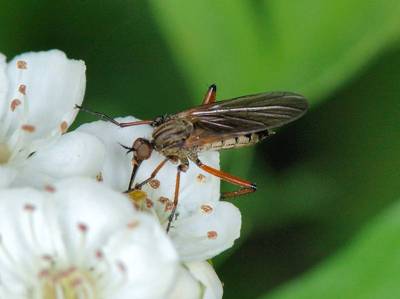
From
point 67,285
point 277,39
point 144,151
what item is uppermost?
point 277,39

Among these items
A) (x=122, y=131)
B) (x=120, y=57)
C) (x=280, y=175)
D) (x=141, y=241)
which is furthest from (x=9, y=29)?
(x=141, y=241)

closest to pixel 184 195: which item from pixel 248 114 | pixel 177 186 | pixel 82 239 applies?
pixel 177 186

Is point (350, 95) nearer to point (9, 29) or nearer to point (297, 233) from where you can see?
point (297, 233)

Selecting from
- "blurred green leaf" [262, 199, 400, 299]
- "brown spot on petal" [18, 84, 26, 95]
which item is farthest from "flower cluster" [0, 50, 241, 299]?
"blurred green leaf" [262, 199, 400, 299]

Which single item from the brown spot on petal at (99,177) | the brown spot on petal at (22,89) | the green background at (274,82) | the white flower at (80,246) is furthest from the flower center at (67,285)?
the green background at (274,82)

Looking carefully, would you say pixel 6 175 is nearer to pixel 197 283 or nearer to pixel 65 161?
pixel 65 161
